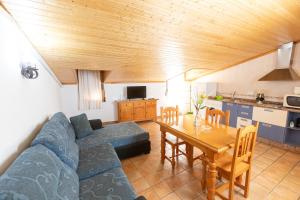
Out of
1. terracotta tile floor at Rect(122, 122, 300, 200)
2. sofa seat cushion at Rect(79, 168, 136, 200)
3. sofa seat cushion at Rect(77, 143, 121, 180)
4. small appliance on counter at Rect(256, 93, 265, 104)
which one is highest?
small appliance on counter at Rect(256, 93, 265, 104)

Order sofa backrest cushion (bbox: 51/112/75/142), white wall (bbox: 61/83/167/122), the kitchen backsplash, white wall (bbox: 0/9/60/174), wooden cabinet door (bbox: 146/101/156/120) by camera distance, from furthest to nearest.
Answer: wooden cabinet door (bbox: 146/101/156/120), white wall (bbox: 61/83/167/122), the kitchen backsplash, sofa backrest cushion (bbox: 51/112/75/142), white wall (bbox: 0/9/60/174)

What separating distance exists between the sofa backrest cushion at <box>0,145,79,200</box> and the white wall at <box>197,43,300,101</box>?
15.6 feet

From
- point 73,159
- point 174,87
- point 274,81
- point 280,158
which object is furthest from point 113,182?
point 174,87

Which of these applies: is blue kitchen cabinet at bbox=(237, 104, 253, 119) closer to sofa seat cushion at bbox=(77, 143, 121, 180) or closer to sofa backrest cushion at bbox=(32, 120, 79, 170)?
sofa seat cushion at bbox=(77, 143, 121, 180)

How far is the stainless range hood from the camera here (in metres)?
3.43

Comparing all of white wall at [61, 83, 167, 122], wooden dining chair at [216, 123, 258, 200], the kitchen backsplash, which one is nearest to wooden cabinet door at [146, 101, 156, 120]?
white wall at [61, 83, 167, 122]

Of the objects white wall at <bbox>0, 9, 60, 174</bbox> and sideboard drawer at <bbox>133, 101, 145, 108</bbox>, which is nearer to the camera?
white wall at <bbox>0, 9, 60, 174</bbox>

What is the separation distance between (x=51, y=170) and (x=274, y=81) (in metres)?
4.88

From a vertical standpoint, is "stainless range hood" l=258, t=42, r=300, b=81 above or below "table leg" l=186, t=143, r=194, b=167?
above

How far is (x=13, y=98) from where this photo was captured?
1.51m

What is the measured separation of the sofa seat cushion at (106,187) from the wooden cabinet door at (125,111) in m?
3.19

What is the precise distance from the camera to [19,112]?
1.63 meters

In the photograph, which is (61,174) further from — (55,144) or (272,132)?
(272,132)

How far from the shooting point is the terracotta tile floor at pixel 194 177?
204 centimetres
